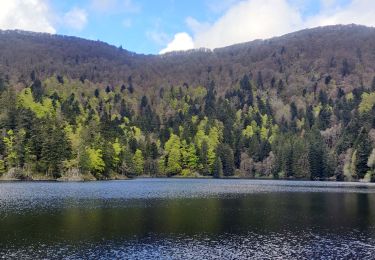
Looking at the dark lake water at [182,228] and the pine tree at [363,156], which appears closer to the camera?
the dark lake water at [182,228]

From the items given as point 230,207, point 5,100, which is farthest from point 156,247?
point 5,100

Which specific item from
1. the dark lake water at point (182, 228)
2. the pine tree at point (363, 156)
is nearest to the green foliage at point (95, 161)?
the dark lake water at point (182, 228)

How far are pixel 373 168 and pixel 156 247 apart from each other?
5706 inches

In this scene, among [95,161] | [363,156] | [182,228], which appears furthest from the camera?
[363,156]

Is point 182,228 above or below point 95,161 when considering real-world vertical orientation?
below

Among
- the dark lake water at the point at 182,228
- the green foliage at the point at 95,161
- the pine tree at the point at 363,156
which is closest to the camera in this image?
the dark lake water at the point at 182,228

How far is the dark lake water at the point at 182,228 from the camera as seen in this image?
164 feet

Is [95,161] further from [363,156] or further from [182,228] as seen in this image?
[182,228]

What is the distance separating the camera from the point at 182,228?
64.4 metres

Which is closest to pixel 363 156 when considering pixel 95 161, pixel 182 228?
pixel 95 161

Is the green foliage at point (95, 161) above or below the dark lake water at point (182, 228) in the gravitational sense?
above

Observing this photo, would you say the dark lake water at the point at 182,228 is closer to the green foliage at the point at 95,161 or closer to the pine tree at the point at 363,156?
the green foliage at the point at 95,161

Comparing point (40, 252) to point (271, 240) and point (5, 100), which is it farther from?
point (5, 100)

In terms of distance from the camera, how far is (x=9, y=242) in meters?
52.4
